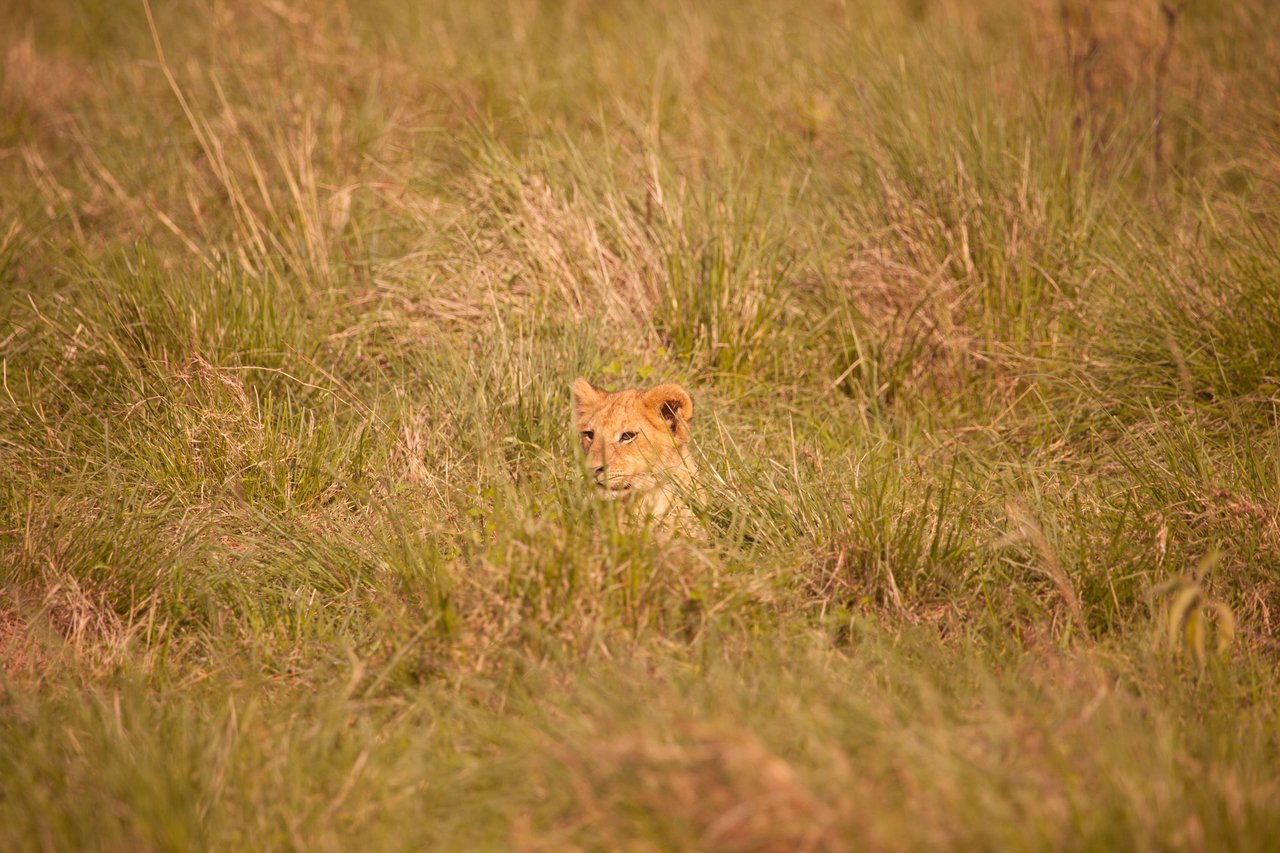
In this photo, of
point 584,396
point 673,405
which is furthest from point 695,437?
point 584,396

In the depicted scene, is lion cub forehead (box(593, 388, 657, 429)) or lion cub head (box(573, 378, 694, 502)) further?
lion cub forehead (box(593, 388, 657, 429))

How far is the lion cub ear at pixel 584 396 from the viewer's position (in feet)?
14.5

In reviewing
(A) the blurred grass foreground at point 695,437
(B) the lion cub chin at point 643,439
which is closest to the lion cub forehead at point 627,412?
(B) the lion cub chin at point 643,439

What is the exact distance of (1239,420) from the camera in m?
4.20

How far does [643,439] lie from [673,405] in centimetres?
17

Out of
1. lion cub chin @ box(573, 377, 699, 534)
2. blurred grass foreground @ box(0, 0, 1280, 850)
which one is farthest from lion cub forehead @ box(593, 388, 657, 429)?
blurred grass foreground @ box(0, 0, 1280, 850)

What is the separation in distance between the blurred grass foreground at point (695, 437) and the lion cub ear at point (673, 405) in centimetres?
19

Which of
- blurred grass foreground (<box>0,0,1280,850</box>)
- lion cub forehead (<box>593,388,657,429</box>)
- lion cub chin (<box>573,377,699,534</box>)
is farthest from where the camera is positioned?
lion cub forehead (<box>593,388,657,429</box>)

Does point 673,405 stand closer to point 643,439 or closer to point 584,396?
point 643,439

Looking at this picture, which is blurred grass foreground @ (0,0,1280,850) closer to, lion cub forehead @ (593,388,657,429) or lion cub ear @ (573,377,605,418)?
lion cub ear @ (573,377,605,418)

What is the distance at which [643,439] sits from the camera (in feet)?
14.3

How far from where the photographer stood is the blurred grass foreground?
2.72m

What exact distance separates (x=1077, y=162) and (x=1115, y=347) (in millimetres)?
1560

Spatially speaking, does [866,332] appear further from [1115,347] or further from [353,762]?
[353,762]
